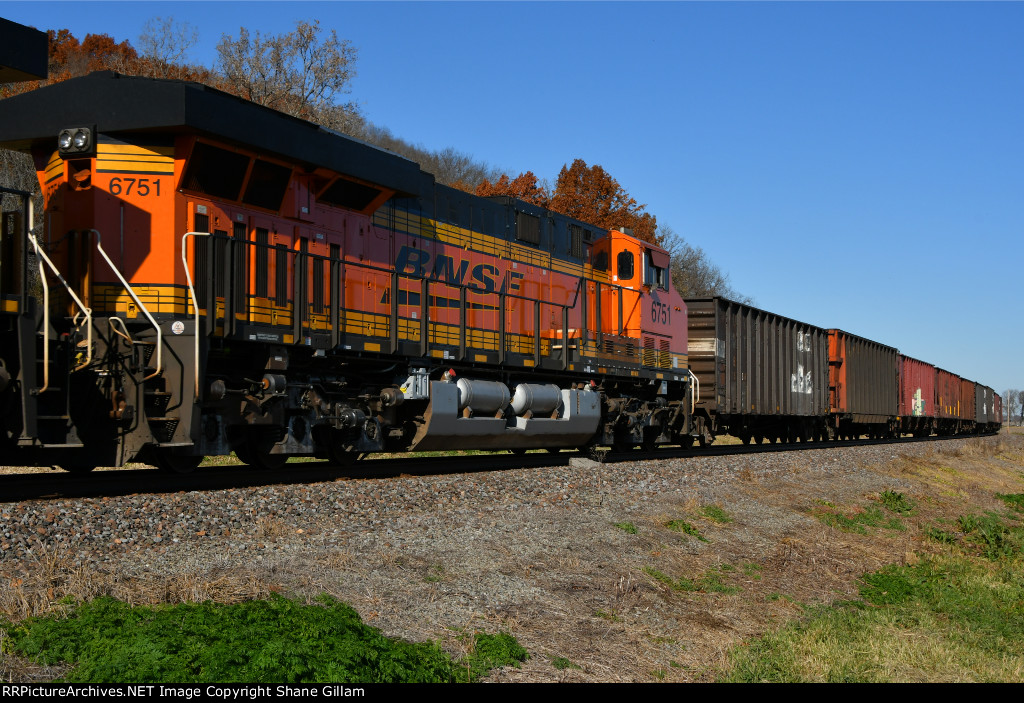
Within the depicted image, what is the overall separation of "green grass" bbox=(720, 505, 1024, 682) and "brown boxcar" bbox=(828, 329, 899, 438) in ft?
60.1

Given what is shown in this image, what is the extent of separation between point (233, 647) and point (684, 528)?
5556mm

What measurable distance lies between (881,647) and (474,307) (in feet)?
27.3

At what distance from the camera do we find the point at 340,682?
13.1 feet

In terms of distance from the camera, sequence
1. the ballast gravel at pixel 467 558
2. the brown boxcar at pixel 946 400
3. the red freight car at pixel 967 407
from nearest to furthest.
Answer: the ballast gravel at pixel 467 558, the brown boxcar at pixel 946 400, the red freight car at pixel 967 407

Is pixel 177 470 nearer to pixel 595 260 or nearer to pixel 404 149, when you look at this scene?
pixel 595 260

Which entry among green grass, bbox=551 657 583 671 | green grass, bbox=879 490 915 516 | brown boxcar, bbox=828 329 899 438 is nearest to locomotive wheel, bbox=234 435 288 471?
green grass, bbox=551 657 583 671

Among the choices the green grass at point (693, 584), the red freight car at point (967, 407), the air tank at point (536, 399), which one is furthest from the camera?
the red freight car at point (967, 407)

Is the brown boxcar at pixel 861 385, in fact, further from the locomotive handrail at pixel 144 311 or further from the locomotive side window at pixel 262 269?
the locomotive handrail at pixel 144 311

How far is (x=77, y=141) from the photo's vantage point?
908 cm

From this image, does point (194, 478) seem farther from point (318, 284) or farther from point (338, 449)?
point (318, 284)

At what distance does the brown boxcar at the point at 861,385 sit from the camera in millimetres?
28203

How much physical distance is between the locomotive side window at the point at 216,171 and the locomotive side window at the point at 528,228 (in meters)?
5.69

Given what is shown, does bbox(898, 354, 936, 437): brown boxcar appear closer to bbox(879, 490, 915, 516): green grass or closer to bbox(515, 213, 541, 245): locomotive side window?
bbox(879, 490, 915, 516): green grass

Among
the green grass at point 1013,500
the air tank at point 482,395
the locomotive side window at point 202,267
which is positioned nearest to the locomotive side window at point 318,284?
the locomotive side window at point 202,267
